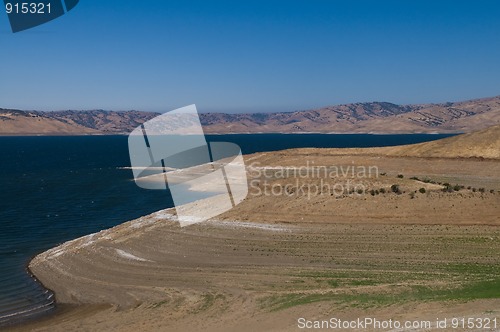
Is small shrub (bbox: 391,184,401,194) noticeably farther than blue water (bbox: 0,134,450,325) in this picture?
Yes

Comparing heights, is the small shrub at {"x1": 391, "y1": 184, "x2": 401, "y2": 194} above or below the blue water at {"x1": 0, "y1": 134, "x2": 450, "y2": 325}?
above

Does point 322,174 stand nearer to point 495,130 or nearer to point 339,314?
point 495,130

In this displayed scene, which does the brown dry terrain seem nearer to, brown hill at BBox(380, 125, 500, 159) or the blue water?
the blue water

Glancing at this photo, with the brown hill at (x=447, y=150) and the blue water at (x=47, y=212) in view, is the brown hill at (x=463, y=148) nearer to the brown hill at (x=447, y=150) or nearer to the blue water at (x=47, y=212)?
the brown hill at (x=447, y=150)

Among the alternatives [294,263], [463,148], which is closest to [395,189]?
[294,263]

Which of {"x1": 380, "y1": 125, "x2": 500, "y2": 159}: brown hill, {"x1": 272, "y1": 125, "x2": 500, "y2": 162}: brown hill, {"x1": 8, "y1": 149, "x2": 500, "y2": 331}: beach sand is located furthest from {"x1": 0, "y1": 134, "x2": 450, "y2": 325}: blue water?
{"x1": 380, "y1": 125, "x2": 500, "y2": 159}: brown hill

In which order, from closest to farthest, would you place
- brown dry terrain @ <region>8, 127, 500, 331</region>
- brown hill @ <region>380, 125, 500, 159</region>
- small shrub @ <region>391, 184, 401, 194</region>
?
1. brown dry terrain @ <region>8, 127, 500, 331</region>
2. small shrub @ <region>391, 184, 401, 194</region>
3. brown hill @ <region>380, 125, 500, 159</region>

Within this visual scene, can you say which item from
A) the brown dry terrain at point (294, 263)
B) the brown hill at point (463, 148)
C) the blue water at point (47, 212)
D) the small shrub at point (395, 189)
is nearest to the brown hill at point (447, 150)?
the brown hill at point (463, 148)

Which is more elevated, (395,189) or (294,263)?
(395,189)

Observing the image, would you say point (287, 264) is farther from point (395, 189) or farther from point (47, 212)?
point (47, 212)
